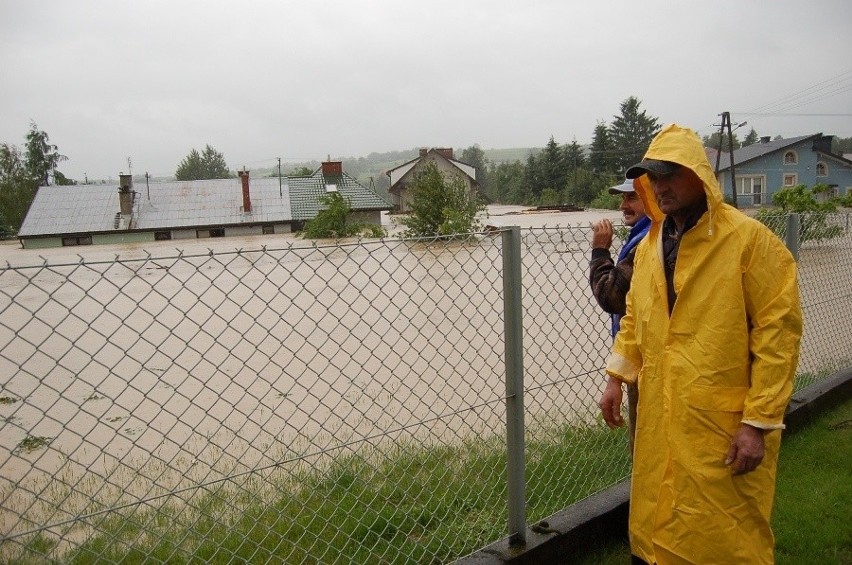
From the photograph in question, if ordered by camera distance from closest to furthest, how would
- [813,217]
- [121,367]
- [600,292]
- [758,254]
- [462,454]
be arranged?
1. [758,254]
2. [600,292]
3. [462,454]
4. [813,217]
5. [121,367]

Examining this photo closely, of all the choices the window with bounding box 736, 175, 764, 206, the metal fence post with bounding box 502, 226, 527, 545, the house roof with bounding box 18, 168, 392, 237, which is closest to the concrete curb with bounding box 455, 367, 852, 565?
the metal fence post with bounding box 502, 226, 527, 545

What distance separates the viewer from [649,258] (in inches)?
80.4

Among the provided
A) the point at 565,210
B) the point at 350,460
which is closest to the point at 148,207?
the point at 565,210

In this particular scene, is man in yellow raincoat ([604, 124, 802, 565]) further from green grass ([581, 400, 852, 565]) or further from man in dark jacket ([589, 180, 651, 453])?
green grass ([581, 400, 852, 565])

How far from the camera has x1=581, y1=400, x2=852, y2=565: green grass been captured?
2.68 m

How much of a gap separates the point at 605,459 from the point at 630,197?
69.3 inches

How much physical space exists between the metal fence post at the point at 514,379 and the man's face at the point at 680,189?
1.78 feet

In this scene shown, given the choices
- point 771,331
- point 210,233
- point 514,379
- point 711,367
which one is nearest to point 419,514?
point 514,379

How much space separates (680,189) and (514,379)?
3.06ft

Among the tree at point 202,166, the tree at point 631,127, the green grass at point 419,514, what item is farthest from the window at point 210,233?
the tree at point 202,166

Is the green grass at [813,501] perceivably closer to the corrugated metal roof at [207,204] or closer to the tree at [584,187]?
the corrugated metal roof at [207,204]

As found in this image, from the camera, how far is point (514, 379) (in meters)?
2.38

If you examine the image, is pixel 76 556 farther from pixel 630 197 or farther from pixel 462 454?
pixel 630 197

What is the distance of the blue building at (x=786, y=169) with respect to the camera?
4069 cm
